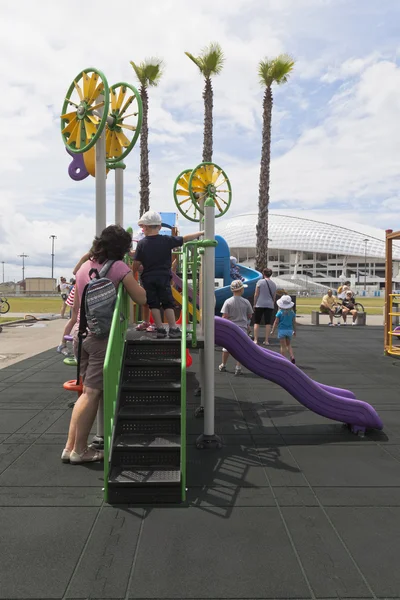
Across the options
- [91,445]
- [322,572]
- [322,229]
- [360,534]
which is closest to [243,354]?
[91,445]

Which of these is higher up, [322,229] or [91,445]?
[322,229]

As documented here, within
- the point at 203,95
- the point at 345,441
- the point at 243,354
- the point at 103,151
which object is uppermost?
the point at 203,95

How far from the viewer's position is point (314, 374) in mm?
8555

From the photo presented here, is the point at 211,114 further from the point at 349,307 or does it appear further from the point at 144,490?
Result: the point at 144,490

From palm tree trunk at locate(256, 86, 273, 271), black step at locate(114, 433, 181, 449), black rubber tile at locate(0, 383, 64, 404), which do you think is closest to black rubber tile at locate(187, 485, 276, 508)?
black step at locate(114, 433, 181, 449)

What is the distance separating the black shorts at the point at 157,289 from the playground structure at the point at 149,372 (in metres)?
0.23

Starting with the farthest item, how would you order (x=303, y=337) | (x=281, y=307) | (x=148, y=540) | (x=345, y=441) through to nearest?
(x=303, y=337) < (x=281, y=307) < (x=345, y=441) < (x=148, y=540)

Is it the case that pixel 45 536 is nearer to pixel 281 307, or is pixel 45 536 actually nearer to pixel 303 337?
pixel 281 307

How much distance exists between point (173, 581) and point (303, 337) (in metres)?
12.7

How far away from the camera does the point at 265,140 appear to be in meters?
20.2

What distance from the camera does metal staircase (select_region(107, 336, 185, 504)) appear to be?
11.3ft

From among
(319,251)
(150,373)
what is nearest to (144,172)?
(150,373)

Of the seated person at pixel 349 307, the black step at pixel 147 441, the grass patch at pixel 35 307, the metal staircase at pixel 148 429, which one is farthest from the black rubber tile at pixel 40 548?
the grass patch at pixel 35 307

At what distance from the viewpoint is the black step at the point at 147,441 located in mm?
3674
